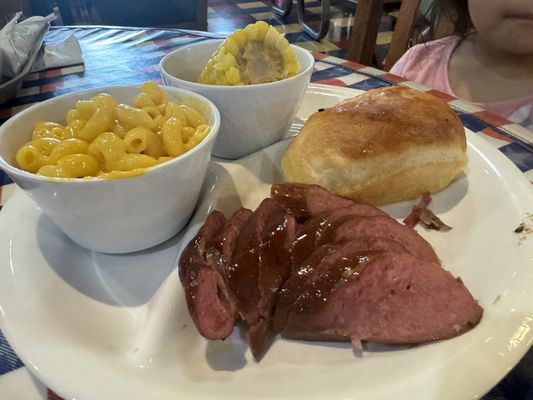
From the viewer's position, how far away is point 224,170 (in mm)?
1366

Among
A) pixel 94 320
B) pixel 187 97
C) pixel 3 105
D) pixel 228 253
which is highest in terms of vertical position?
pixel 187 97

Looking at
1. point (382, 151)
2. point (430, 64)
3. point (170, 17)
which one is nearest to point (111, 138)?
point (382, 151)

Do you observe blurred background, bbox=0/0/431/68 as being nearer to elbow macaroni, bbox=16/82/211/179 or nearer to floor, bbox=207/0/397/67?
floor, bbox=207/0/397/67

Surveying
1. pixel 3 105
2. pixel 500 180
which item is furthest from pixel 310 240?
pixel 3 105

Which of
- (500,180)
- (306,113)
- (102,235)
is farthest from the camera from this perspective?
(306,113)

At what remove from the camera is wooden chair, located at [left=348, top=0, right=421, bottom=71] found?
2.92 meters

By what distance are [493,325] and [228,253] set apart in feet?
1.84

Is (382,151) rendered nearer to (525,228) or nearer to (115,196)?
Answer: (525,228)

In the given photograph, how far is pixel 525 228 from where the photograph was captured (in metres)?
1.05

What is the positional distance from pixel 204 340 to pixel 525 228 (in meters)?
0.81

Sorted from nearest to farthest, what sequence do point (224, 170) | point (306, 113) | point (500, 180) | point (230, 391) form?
point (230, 391)
point (500, 180)
point (224, 170)
point (306, 113)

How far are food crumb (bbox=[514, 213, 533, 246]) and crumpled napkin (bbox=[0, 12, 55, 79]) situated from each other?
7.27 feet

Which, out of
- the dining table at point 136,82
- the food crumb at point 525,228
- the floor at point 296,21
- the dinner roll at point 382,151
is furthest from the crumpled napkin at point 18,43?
the floor at point 296,21

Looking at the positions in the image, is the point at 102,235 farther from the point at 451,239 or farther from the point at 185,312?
the point at 451,239
